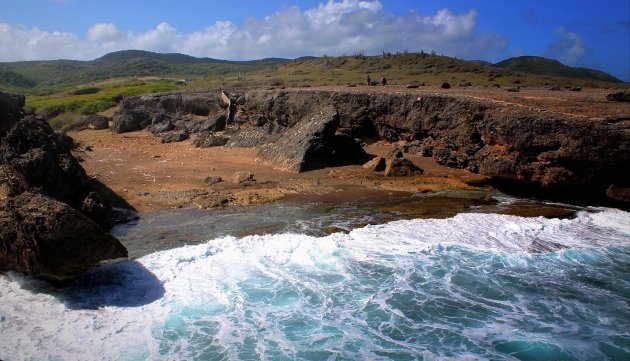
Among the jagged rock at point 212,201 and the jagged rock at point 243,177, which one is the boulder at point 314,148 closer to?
the jagged rock at point 243,177

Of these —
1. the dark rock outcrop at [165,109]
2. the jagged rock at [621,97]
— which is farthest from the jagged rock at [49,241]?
the jagged rock at [621,97]

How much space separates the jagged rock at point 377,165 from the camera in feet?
51.7

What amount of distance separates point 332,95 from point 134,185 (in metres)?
9.99

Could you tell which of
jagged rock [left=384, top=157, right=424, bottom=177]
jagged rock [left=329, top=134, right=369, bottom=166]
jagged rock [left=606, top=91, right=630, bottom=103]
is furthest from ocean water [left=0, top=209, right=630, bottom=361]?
jagged rock [left=606, top=91, right=630, bottom=103]

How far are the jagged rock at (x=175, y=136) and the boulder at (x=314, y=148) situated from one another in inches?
254

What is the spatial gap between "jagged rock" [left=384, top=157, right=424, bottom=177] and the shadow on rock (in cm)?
912

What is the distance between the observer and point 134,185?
14188 mm

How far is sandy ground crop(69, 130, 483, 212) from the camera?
13.1 m

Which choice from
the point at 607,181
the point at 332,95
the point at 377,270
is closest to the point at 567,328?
the point at 377,270

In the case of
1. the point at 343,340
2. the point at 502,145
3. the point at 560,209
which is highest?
the point at 502,145

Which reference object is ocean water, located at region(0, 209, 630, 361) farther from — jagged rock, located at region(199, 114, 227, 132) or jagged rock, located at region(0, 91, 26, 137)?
jagged rock, located at region(199, 114, 227, 132)

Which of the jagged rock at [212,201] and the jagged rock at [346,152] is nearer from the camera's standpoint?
the jagged rock at [212,201]

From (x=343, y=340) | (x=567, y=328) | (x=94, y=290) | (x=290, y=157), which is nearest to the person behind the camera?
(x=343, y=340)

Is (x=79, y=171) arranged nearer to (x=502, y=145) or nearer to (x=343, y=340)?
(x=343, y=340)
